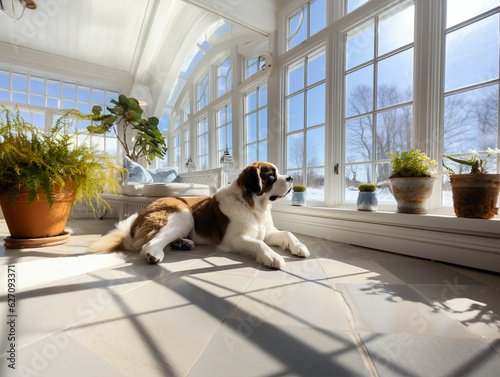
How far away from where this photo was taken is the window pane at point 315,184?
2.63 meters

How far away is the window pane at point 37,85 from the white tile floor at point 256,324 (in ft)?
20.7

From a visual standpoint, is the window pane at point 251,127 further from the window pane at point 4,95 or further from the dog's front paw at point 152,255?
the window pane at point 4,95

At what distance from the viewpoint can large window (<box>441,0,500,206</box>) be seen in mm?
1499

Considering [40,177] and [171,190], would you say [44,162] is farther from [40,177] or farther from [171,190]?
[171,190]

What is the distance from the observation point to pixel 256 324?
2.42 feet

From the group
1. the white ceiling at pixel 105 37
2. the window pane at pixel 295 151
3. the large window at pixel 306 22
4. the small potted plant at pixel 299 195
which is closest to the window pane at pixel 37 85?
the white ceiling at pixel 105 37

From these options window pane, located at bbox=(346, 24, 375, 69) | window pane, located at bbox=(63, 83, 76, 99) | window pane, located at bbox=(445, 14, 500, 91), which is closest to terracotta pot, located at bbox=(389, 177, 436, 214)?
window pane, located at bbox=(445, 14, 500, 91)

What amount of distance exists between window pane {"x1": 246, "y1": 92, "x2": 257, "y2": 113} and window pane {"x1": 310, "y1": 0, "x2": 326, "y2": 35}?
1.29 metres

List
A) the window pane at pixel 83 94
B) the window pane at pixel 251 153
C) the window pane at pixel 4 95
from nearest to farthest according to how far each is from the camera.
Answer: the window pane at pixel 251 153, the window pane at pixel 4 95, the window pane at pixel 83 94

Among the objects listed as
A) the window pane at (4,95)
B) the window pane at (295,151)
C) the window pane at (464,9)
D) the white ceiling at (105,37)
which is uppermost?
the white ceiling at (105,37)

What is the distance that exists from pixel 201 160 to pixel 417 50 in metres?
4.25

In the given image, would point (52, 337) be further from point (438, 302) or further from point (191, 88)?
point (191, 88)

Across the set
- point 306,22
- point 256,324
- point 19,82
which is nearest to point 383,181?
point 256,324

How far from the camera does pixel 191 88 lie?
5.52 meters
